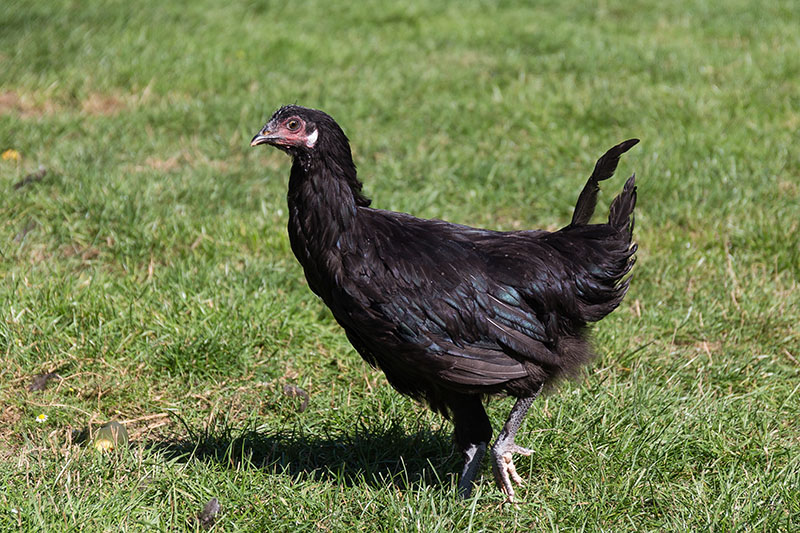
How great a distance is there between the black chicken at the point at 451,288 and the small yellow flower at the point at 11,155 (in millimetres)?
3749

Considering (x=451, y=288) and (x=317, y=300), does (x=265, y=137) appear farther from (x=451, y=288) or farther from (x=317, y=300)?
(x=317, y=300)

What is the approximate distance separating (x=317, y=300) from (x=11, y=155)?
2.93 metres

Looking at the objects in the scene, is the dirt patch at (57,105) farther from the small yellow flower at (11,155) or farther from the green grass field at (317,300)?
the small yellow flower at (11,155)

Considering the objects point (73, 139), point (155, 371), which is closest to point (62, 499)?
point (155, 371)

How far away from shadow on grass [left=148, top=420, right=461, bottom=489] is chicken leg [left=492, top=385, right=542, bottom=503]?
0.80 feet

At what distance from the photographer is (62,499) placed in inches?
115

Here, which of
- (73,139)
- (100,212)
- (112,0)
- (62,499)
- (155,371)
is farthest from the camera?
(112,0)

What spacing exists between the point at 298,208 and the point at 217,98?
14.6 ft

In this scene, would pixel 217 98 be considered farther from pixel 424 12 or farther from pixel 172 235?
pixel 424 12

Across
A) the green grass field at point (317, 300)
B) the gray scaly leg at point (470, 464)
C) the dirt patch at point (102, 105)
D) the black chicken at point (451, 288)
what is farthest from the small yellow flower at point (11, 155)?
the gray scaly leg at point (470, 464)

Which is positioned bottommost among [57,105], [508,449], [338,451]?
[338,451]

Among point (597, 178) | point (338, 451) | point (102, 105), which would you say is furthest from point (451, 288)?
point (102, 105)

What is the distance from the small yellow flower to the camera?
6.01 metres

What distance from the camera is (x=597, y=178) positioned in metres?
3.38
